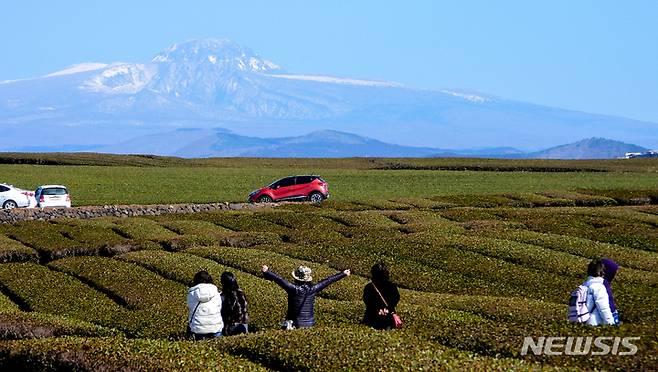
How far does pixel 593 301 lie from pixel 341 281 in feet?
54.3

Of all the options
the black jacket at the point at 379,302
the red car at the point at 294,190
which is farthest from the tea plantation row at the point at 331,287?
the red car at the point at 294,190

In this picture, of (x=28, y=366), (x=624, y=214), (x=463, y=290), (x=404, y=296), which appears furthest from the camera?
(x=624, y=214)

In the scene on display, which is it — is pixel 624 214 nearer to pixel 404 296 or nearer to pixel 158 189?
pixel 404 296

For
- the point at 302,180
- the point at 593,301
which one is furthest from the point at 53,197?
the point at 593,301

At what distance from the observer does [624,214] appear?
202 ft

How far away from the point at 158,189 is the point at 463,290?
5625cm

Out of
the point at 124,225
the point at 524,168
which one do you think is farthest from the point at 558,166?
the point at 124,225

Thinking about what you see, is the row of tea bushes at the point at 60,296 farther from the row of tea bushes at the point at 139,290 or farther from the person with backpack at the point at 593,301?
the person with backpack at the point at 593,301

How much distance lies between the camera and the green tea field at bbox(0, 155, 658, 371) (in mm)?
23953

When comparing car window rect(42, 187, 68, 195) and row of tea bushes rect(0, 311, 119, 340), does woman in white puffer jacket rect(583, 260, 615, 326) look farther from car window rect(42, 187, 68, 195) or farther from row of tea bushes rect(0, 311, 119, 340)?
car window rect(42, 187, 68, 195)

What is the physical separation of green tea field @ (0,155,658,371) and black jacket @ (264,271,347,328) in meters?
1.13

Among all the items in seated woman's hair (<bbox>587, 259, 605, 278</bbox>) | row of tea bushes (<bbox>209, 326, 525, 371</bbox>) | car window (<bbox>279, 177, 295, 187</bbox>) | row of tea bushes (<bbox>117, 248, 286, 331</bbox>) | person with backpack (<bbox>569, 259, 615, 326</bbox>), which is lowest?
row of tea bushes (<bbox>117, 248, 286, 331</bbox>)

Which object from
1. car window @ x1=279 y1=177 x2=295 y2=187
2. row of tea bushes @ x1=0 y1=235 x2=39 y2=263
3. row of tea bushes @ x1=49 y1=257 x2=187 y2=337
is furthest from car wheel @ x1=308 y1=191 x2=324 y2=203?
row of tea bushes @ x1=49 y1=257 x2=187 y2=337

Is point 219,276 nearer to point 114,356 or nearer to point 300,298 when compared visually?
point 300,298
